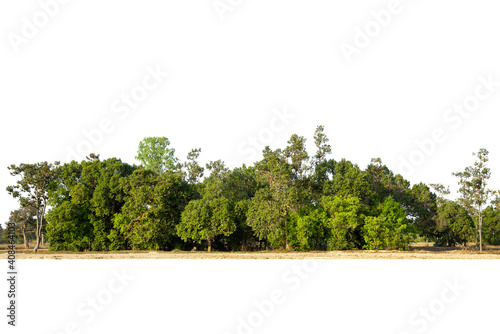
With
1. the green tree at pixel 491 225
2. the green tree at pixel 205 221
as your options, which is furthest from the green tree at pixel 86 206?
the green tree at pixel 491 225

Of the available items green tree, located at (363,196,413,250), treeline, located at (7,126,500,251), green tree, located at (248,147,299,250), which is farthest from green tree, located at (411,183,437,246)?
green tree, located at (248,147,299,250)

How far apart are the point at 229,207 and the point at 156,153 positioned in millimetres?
24939

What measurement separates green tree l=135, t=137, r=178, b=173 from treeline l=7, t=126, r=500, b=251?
1486 centimetres

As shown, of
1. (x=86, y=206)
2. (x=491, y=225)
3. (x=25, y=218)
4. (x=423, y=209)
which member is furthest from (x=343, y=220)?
(x=25, y=218)

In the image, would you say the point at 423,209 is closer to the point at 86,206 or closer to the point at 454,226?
the point at 454,226

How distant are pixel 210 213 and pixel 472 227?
36422 mm

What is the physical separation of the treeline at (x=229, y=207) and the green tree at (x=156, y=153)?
14856mm

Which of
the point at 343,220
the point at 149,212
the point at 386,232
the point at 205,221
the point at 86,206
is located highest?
the point at 86,206

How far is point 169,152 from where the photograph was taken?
211 feet

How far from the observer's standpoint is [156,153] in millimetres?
64062

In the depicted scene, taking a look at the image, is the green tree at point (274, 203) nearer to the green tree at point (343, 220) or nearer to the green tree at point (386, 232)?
the green tree at point (343, 220)

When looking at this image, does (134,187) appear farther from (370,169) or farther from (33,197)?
(370,169)

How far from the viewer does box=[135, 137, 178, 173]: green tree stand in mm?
63406

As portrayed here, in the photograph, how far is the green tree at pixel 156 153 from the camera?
63406 mm
